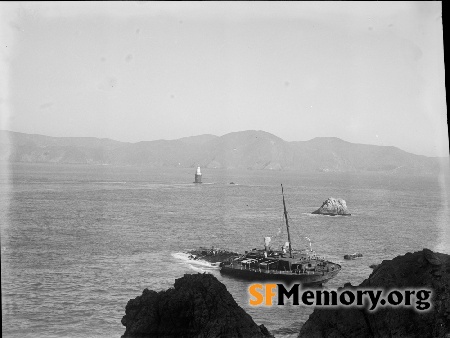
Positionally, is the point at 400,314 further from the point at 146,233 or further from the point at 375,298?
the point at 146,233

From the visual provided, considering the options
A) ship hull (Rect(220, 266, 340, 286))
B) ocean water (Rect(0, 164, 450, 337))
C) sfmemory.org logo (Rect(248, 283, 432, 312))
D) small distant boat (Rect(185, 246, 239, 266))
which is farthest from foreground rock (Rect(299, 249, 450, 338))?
small distant boat (Rect(185, 246, 239, 266))

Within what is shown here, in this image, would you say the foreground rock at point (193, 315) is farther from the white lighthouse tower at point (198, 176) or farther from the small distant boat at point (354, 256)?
the white lighthouse tower at point (198, 176)

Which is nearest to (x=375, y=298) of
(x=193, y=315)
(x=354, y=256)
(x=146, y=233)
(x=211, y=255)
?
(x=193, y=315)

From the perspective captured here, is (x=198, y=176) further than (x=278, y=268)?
Yes

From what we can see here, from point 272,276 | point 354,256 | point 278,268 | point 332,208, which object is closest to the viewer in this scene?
point 272,276

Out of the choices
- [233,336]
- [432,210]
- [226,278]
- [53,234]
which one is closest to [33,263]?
[53,234]

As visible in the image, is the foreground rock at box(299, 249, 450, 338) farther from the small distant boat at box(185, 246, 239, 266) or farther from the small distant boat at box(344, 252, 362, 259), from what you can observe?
the small distant boat at box(344, 252, 362, 259)
